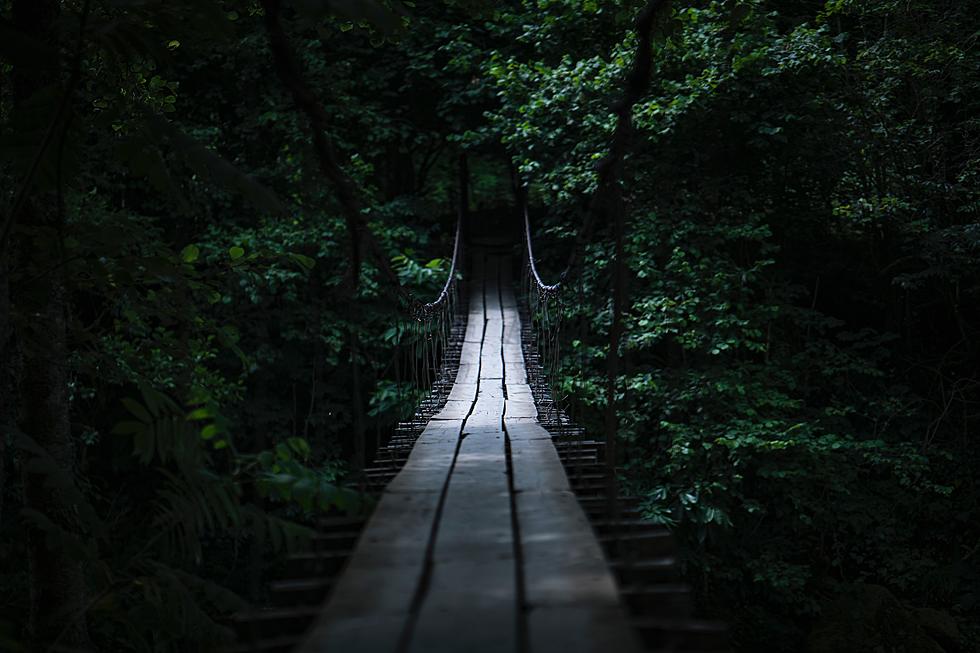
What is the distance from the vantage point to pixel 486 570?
1242 mm

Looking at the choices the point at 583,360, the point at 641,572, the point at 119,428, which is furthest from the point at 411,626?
the point at 583,360

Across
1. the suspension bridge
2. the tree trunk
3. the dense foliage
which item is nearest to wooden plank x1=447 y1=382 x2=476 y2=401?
the dense foliage

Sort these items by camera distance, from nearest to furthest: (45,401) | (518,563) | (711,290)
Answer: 1. (518,563)
2. (45,401)
3. (711,290)

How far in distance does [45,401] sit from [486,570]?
78.9 inches

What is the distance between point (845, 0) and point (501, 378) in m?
3.62

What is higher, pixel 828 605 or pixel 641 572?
pixel 641 572

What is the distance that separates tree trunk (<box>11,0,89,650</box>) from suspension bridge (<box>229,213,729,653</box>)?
109 cm

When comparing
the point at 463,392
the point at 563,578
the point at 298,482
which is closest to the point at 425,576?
the point at 563,578

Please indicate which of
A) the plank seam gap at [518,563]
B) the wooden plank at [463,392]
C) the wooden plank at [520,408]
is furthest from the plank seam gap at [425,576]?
the wooden plank at [463,392]

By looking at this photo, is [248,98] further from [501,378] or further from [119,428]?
[119,428]

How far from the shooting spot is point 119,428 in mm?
1444

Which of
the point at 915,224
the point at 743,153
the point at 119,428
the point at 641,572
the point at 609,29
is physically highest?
the point at 609,29

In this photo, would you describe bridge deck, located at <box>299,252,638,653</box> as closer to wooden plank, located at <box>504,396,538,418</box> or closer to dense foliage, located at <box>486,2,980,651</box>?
wooden plank, located at <box>504,396,538,418</box>

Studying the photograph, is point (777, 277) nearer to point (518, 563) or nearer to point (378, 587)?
point (518, 563)
